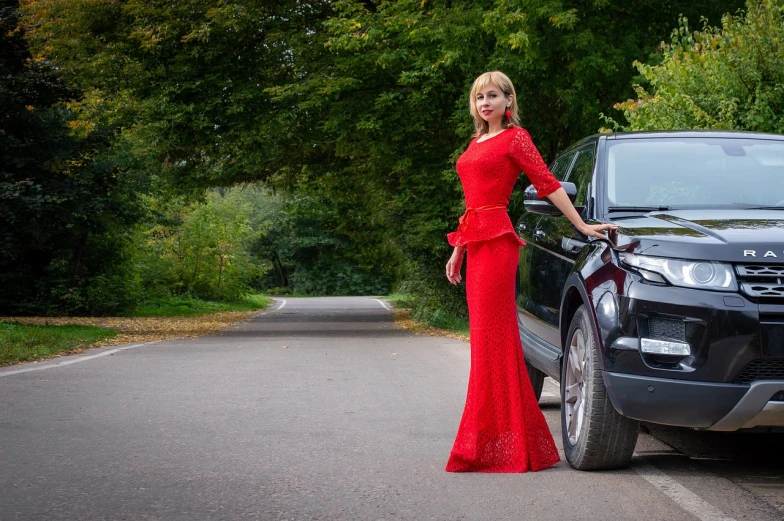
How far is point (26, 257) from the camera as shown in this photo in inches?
1004

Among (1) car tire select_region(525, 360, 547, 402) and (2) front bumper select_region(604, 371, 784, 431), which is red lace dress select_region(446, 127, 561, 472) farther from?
(1) car tire select_region(525, 360, 547, 402)

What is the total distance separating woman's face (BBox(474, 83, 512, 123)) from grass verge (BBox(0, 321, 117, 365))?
7637 mm

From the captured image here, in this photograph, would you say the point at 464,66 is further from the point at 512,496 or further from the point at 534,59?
the point at 512,496

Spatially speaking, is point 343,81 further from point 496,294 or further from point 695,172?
point 496,294

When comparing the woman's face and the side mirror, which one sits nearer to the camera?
the woman's face

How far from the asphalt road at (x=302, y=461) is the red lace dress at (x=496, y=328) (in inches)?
6.6

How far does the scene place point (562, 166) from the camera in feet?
24.6

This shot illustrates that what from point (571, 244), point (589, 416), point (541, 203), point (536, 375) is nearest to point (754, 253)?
point (589, 416)

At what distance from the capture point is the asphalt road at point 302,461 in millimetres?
4469

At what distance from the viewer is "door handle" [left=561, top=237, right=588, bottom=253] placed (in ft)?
18.3

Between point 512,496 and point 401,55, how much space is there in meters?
14.7

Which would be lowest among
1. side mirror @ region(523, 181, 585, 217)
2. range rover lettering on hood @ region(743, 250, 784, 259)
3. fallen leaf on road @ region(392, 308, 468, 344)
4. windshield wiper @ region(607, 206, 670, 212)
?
fallen leaf on road @ region(392, 308, 468, 344)

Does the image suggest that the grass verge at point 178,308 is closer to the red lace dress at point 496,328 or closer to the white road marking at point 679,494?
the red lace dress at point 496,328

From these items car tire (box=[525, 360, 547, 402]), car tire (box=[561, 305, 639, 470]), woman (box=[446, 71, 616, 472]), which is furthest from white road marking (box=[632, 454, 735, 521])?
car tire (box=[525, 360, 547, 402])
